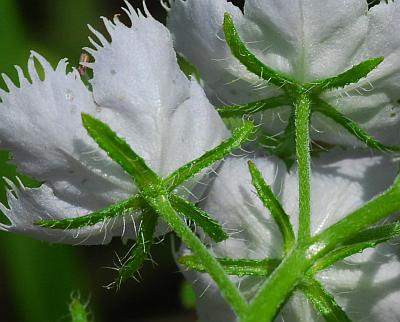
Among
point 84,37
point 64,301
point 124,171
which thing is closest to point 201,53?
point 124,171

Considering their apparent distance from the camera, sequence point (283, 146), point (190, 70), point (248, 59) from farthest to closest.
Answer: point (190, 70)
point (283, 146)
point (248, 59)

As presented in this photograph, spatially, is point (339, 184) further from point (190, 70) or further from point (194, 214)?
point (190, 70)

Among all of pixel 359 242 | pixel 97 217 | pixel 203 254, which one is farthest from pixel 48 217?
pixel 359 242

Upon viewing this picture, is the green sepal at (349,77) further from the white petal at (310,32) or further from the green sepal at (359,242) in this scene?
the green sepal at (359,242)

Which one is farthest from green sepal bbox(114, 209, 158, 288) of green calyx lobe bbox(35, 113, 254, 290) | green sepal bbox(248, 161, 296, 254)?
green sepal bbox(248, 161, 296, 254)

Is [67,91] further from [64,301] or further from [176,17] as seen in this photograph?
[64,301]

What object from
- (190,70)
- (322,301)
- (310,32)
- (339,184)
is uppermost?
(190,70)
